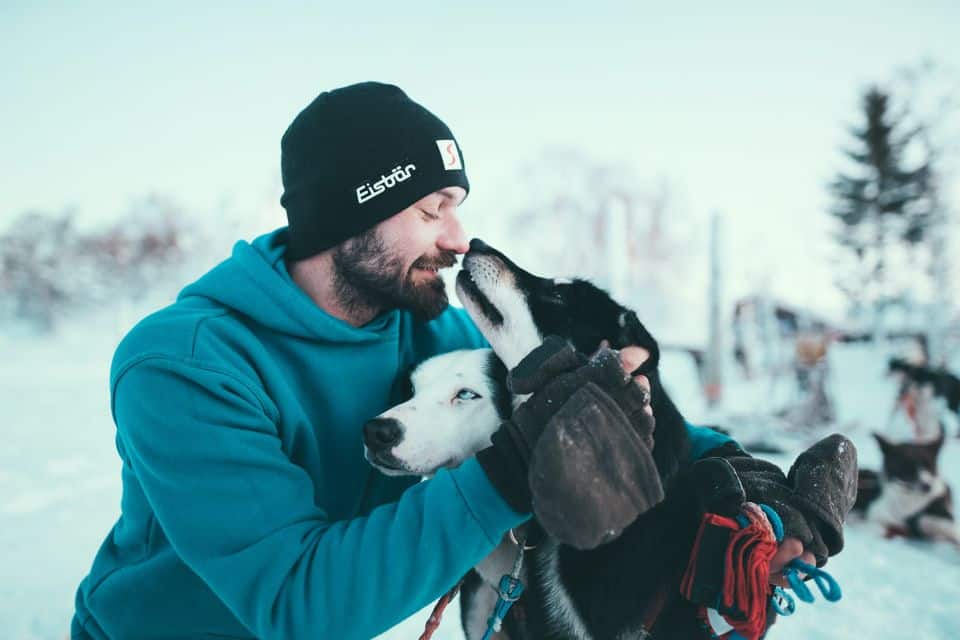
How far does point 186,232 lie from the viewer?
31047mm

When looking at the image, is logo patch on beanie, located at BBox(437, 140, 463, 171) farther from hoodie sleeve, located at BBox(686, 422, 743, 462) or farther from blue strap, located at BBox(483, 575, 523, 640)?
blue strap, located at BBox(483, 575, 523, 640)

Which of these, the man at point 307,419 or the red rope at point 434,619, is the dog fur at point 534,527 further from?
the man at point 307,419

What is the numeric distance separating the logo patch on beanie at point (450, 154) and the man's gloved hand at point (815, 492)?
1.30 meters

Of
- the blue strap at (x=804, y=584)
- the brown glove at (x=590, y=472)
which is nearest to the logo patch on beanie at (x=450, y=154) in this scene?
the brown glove at (x=590, y=472)

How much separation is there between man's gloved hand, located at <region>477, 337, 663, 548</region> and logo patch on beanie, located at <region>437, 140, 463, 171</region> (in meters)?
1.02

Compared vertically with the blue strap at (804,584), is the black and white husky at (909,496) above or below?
below

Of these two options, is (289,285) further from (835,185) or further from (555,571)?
(835,185)

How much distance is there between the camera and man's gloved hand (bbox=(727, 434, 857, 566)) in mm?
1423

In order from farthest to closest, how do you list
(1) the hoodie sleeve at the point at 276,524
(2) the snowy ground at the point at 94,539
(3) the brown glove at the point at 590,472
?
(2) the snowy ground at the point at 94,539
(1) the hoodie sleeve at the point at 276,524
(3) the brown glove at the point at 590,472

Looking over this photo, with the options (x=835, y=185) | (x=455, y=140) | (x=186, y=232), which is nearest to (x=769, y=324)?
(x=835, y=185)

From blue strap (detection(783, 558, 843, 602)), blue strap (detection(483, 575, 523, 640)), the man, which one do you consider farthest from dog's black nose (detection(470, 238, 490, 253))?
blue strap (detection(783, 558, 843, 602))

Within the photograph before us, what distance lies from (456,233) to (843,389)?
14.6 meters

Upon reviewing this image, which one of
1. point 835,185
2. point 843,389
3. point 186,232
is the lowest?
point 843,389

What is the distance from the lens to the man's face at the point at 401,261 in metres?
1.88
